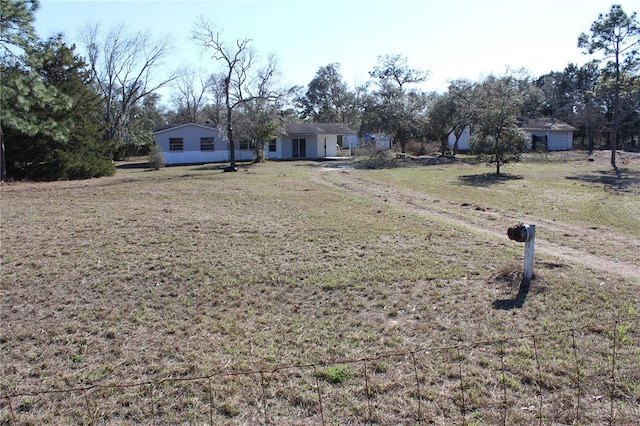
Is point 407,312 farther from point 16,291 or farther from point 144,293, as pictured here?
point 16,291

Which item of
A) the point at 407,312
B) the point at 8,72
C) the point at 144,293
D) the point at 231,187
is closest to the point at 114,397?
the point at 144,293

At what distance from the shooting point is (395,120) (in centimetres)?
3625

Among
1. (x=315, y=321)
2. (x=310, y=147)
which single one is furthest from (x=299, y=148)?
(x=315, y=321)

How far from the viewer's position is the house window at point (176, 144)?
3896 centimetres

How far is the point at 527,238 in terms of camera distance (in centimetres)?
607

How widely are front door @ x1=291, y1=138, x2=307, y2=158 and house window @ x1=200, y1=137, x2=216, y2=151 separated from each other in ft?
24.0

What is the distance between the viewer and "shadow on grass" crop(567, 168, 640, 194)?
19.8m

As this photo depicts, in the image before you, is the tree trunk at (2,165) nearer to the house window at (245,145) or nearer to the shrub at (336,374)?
the house window at (245,145)

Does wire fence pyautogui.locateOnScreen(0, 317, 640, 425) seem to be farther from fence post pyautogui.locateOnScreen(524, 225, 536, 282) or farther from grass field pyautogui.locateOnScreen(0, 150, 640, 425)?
fence post pyautogui.locateOnScreen(524, 225, 536, 282)

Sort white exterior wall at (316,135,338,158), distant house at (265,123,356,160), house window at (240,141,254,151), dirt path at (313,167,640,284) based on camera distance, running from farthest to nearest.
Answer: white exterior wall at (316,135,338,158), distant house at (265,123,356,160), house window at (240,141,254,151), dirt path at (313,167,640,284)

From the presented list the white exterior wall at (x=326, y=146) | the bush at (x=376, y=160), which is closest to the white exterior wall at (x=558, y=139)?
the white exterior wall at (x=326, y=146)

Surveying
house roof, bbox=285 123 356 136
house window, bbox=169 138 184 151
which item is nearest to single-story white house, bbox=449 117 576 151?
house roof, bbox=285 123 356 136

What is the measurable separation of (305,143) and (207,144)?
29.6 feet

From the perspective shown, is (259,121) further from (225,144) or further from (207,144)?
(207,144)
